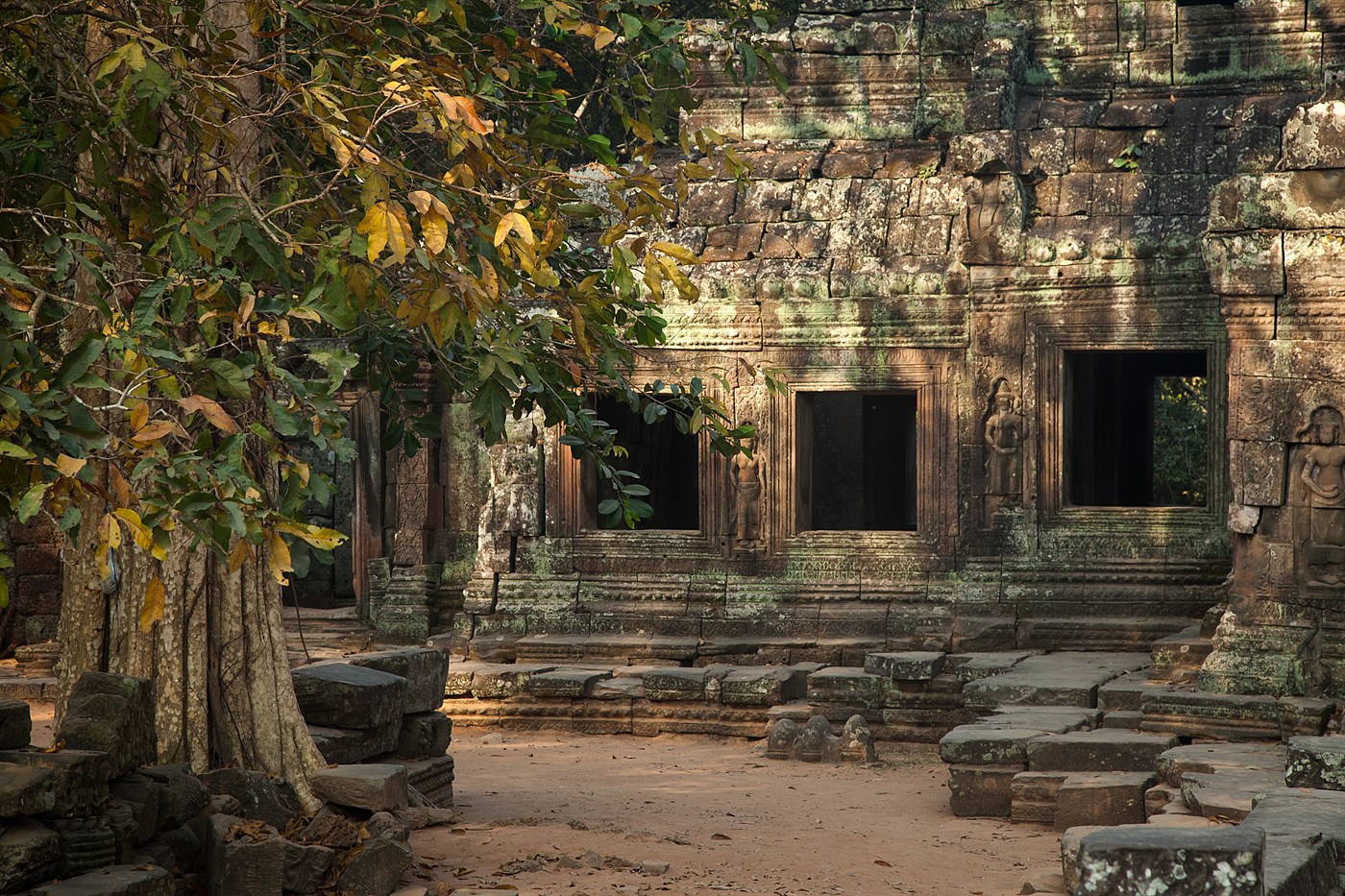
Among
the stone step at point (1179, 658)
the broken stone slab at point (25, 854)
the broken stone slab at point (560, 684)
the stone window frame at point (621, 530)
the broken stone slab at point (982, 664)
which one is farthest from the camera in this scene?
the stone window frame at point (621, 530)

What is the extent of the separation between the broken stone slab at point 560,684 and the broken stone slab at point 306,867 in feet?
17.7

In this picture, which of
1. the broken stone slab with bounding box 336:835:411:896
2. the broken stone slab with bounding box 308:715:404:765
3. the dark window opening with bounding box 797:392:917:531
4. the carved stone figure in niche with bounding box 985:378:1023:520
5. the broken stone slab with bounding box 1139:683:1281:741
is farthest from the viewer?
the dark window opening with bounding box 797:392:917:531

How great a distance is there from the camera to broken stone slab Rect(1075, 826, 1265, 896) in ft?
14.1

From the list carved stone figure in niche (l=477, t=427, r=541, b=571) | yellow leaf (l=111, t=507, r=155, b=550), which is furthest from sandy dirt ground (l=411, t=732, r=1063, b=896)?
carved stone figure in niche (l=477, t=427, r=541, b=571)

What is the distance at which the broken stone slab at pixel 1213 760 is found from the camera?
779 cm

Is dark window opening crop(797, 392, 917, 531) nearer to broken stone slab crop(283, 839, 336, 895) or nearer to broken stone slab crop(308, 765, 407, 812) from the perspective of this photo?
broken stone slab crop(308, 765, 407, 812)

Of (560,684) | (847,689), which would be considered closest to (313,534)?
(847,689)

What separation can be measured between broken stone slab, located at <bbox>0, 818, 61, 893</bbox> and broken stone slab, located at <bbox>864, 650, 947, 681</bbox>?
6.69 meters

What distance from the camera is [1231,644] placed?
9.42 m

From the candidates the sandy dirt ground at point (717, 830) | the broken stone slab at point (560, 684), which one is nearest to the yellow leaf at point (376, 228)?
the sandy dirt ground at point (717, 830)

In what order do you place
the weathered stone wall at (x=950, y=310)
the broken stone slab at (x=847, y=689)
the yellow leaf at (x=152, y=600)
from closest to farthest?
1. the yellow leaf at (x=152, y=600)
2. the broken stone slab at (x=847, y=689)
3. the weathered stone wall at (x=950, y=310)

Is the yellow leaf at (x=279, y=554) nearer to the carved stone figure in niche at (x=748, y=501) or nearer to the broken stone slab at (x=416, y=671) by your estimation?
the broken stone slab at (x=416, y=671)

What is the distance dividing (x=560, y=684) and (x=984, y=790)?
4.08 meters

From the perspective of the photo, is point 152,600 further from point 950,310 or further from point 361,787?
point 950,310
